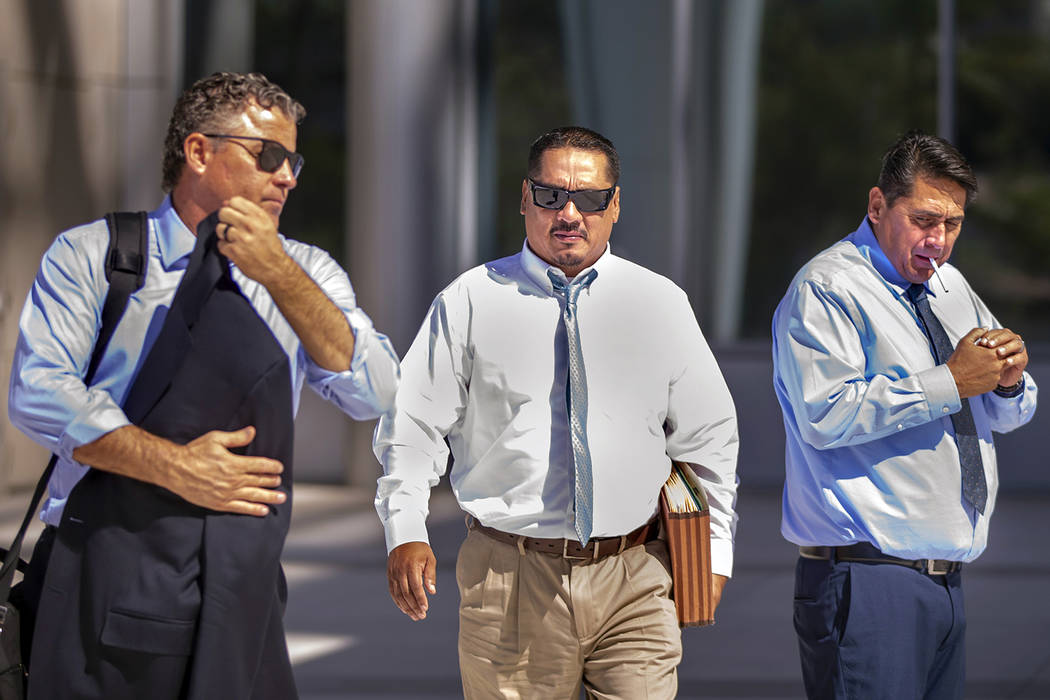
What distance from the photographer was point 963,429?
357cm

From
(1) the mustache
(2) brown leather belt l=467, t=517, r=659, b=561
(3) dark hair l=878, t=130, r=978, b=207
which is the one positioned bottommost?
(2) brown leather belt l=467, t=517, r=659, b=561

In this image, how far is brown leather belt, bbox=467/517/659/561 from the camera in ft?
10.8

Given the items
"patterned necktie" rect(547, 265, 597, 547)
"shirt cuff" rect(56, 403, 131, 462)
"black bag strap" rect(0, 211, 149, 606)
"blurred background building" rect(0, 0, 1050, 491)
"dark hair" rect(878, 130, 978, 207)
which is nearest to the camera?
"shirt cuff" rect(56, 403, 131, 462)

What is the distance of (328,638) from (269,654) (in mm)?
4407

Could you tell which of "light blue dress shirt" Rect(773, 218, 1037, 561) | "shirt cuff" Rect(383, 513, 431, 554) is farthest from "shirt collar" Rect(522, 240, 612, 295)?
"shirt cuff" Rect(383, 513, 431, 554)

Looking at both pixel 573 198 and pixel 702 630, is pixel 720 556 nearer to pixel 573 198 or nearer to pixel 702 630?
pixel 573 198

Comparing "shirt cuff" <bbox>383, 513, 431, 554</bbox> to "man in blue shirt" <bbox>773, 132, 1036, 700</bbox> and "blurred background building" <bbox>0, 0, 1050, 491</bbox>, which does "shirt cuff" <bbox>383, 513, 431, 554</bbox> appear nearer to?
"man in blue shirt" <bbox>773, 132, 1036, 700</bbox>

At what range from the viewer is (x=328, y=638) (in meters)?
7.12

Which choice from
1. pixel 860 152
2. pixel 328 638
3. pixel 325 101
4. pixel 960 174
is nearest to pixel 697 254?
pixel 860 152

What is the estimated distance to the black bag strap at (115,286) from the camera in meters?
2.70

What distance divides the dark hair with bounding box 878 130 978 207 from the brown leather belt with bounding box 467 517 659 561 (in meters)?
1.10

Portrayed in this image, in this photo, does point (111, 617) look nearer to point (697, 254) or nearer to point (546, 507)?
point (546, 507)

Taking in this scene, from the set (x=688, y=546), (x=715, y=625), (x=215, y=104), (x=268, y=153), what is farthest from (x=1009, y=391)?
(x=715, y=625)

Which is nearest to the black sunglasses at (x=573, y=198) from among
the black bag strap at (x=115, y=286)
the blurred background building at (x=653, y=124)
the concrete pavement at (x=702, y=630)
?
the black bag strap at (x=115, y=286)
